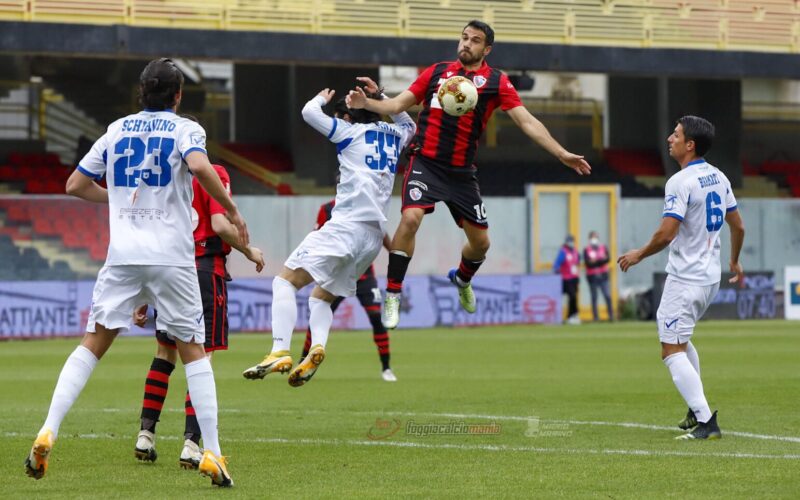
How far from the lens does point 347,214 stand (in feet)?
35.6

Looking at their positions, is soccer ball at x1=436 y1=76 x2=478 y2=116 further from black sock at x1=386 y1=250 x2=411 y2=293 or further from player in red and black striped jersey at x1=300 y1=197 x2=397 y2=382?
player in red and black striped jersey at x1=300 y1=197 x2=397 y2=382

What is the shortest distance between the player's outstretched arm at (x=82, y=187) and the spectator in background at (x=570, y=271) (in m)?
24.0

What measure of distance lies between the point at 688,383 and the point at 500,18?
2471 cm

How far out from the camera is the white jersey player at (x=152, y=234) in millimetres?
7785

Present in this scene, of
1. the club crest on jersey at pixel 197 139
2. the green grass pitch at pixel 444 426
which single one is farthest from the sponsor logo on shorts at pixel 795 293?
the club crest on jersey at pixel 197 139

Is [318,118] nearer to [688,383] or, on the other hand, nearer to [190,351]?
[190,351]

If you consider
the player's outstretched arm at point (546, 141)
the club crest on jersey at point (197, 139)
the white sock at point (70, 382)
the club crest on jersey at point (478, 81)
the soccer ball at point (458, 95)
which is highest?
the club crest on jersey at point (478, 81)

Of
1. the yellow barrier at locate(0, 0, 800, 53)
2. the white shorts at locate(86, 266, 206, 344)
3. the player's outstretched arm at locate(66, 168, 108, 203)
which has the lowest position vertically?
the white shorts at locate(86, 266, 206, 344)

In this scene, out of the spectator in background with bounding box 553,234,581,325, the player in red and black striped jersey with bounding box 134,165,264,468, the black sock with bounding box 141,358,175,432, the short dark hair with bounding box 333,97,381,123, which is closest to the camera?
the player in red and black striped jersey with bounding box 134,165,264,468

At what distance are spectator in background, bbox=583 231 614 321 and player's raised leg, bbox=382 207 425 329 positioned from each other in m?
22.0

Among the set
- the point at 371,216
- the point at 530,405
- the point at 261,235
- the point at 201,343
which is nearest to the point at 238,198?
the point at 261,235

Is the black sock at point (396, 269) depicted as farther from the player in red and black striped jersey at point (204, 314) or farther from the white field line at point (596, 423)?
the player in red and black striped jersey at point (204, 314)

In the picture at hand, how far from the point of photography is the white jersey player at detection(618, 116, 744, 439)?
418 inches

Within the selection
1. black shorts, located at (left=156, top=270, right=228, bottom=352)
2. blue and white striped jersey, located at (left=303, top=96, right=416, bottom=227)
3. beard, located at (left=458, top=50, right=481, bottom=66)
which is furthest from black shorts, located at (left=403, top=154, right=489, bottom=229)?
black shorts, located at (left=156, top=270, right=228, bottom=352)
